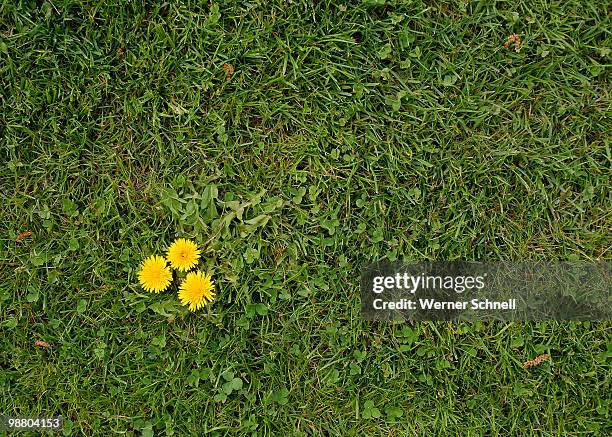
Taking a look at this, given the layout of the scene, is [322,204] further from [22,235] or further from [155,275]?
[22,235]

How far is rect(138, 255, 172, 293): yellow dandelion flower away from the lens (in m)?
2.42

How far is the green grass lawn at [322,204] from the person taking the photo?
2.44 meters

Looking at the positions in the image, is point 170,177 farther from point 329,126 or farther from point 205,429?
point 205,429

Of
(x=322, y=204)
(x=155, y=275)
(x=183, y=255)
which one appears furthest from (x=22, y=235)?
(x=322, y=204)

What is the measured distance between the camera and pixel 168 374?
8.05 ft

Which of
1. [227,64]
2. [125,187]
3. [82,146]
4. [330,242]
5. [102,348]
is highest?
[227,64]

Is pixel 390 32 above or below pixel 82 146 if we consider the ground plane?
above

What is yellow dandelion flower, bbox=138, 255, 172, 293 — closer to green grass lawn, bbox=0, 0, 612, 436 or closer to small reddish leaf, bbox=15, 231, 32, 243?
green grass lawn, bbox=0, 0, 612, 436

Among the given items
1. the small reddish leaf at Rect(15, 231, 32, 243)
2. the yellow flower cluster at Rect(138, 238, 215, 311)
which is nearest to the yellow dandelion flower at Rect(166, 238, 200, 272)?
the yellow flower cluster at Rect(138, 238, 215, 311)

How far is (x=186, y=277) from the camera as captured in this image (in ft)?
7.99

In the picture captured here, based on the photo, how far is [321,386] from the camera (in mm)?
2459

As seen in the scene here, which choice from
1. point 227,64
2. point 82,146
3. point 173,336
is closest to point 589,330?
point 173,336

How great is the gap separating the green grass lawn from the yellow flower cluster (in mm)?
51

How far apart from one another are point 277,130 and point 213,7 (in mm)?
618
